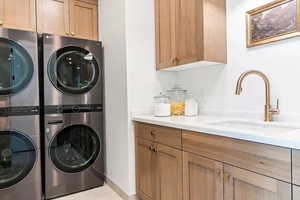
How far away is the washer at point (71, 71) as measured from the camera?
82.7 inches

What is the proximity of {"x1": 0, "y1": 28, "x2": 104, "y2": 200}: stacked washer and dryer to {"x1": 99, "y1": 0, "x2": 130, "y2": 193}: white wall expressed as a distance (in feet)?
0.37

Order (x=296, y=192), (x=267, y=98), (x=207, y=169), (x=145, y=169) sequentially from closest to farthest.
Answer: (x=296, y=192), (x=207, y=169), (x=267, y=98), (x=145, y=169)

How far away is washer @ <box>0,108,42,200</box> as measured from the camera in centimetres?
189

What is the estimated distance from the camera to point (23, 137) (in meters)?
1.96

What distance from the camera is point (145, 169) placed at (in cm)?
187

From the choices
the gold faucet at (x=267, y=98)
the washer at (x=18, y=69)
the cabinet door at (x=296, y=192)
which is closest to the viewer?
the cabinet door at (x=296, y=192)

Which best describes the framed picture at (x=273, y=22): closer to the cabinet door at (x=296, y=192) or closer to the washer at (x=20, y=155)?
the cabinet door at (x=296, y=192)

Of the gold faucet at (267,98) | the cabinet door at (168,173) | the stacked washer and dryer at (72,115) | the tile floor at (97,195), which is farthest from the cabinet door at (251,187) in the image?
the stacked washer and dryer at (72,115)

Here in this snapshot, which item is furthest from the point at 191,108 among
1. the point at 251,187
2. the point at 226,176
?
the point at 251,187

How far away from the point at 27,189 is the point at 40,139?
50 centimetres

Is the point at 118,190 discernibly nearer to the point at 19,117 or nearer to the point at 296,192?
the point at 19,117

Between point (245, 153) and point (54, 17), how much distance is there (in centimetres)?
248

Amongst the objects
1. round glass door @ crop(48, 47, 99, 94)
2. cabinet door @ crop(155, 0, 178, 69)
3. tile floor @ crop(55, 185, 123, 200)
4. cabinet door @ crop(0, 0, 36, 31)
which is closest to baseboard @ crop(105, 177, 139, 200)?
tile floor @ crop(55, 185, 123, 200)

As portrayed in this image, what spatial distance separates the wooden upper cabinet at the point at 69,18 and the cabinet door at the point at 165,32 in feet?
3.13
